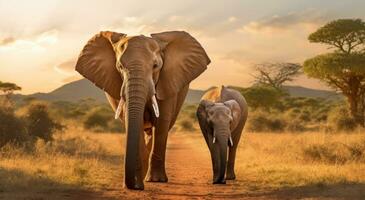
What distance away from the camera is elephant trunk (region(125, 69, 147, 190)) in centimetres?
877

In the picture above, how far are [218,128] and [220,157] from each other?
587 mm

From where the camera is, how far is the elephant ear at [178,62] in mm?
10852

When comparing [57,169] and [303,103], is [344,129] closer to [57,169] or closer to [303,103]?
[57,169]

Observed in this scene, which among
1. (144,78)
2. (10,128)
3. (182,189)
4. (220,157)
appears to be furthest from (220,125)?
(10,128)

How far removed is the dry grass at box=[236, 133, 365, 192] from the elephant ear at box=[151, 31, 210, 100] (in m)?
2.32

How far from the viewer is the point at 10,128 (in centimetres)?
1773

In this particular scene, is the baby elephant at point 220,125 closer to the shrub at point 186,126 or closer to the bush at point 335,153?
the bush at point 335,153

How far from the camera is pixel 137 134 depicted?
895 cm

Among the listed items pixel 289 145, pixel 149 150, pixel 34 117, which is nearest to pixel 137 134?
pixel 149 150

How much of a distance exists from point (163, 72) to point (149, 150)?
1.90m

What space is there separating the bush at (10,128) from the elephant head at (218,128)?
24.6ft

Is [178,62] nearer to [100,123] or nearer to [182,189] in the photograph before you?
[182,189]

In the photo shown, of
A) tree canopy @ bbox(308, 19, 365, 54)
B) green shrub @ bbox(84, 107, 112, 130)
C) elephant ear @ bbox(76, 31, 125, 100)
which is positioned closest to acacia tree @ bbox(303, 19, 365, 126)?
tree canopy @ bbox(308, 19, 365, 54)

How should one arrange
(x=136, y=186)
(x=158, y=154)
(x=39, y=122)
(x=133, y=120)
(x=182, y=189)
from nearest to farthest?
(x=133, y=120) < (x=136, y=186) < (x=182, y=189) < (x=158, y=154) < (x=39, y=122)
